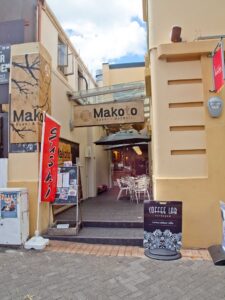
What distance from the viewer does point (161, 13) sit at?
5.78 meters

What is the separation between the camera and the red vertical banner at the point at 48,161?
5812mm

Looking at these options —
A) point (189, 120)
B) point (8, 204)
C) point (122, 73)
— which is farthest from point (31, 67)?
point (122, 73)

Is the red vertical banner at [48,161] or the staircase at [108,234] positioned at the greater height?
the red vertical banner at [48,161]

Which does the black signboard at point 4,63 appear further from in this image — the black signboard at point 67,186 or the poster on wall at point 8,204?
the poster on wall at point 8,204

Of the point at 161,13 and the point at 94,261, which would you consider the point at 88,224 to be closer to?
the point at 94,261

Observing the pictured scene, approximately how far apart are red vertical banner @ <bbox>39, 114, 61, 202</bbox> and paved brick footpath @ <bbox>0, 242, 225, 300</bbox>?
4.01 ft

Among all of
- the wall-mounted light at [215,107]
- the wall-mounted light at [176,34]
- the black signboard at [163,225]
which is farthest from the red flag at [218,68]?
the black signboard at [163,225]

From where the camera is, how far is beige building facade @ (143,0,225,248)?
5.38 m

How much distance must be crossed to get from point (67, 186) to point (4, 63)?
3.33 meters

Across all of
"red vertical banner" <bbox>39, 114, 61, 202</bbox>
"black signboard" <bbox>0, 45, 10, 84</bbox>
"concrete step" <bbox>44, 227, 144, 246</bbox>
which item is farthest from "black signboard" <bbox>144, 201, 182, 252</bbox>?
"black signboard" <bbox>0, 45, 10, 84</bbox>

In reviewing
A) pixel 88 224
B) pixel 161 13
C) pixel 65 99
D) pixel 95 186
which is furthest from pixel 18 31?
pixel 95 186

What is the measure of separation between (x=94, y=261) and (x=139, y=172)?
41.1 feet

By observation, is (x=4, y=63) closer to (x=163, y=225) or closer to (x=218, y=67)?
(x=218, y=67)

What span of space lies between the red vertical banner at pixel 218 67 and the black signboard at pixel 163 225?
233cm
